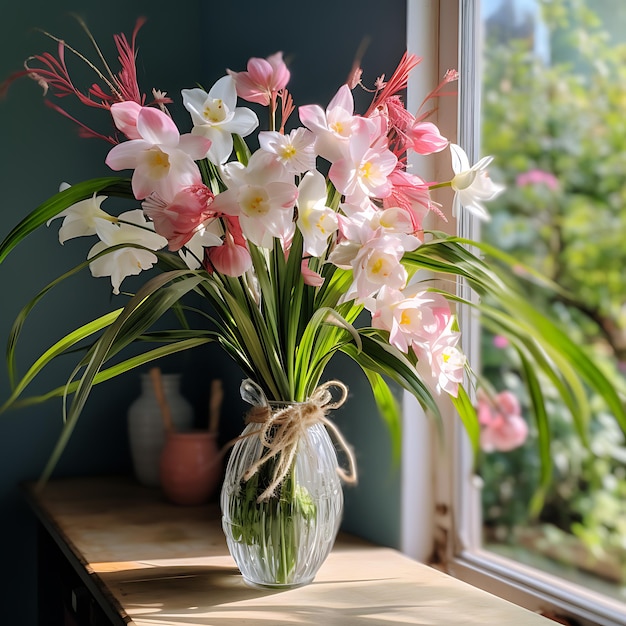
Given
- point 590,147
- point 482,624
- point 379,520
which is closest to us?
point 482,624

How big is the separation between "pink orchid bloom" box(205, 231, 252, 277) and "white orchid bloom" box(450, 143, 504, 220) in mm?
282

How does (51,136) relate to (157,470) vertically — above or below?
above

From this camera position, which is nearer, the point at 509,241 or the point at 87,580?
the point at 87,580

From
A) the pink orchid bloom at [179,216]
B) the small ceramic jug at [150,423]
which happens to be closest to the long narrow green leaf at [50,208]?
the pink orchid bloom at [179,216]

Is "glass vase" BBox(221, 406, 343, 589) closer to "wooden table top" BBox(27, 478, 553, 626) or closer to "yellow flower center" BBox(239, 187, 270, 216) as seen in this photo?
"wooden table top" BBox(27, 478, 553, 626)

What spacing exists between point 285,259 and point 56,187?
109 cm

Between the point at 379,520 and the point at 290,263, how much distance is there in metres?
0.61

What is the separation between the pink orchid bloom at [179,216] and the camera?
3.17 feet

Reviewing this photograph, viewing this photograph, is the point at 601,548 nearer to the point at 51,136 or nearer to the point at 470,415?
the point at 470,415

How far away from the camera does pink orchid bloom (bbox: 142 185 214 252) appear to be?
967mm

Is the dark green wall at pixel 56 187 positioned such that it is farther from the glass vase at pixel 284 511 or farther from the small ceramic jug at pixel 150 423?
the glass vase at pixel 284 511

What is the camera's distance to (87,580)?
1.26 metres

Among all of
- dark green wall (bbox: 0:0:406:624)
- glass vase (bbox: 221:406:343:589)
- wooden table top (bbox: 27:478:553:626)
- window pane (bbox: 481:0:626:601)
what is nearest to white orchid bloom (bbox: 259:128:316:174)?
glass vase (bbox: 221:406:343:589)

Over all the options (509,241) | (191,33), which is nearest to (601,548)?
(509,241)
